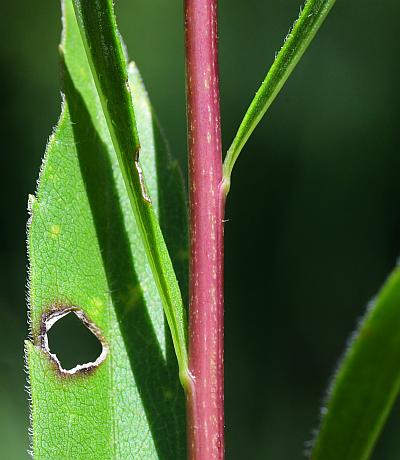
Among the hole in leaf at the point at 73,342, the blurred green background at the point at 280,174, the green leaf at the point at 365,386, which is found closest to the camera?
the green leaf at the point at 365,386

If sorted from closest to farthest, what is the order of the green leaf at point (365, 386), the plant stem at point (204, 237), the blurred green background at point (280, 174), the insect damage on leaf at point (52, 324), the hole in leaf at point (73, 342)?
the green leaf at point (365, 386)
the plant stem at point (204, 237)
the insect damage on leaf at point (52, 324)
the hole in leaf at point (73, 342)
the blurred green background at point (280, 174)

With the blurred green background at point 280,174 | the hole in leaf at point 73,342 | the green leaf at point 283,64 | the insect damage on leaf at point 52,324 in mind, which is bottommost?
the insect damage on leaf at point 52,324

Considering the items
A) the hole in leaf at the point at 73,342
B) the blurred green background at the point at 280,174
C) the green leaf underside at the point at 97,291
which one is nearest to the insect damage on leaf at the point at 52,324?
the green leaf underside at the point at 97,291

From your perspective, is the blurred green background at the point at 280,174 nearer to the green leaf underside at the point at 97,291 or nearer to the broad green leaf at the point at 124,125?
the green leaf underside at the point at 97,291

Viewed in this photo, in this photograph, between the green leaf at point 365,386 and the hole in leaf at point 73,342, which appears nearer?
the green leaf at point 365,386

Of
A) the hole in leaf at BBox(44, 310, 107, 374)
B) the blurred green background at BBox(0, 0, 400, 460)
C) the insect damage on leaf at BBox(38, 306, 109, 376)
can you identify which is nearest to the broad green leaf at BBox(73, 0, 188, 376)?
the insect damage on leaf at BBox(38, 306, 109, 376)
